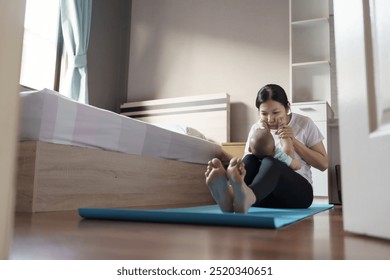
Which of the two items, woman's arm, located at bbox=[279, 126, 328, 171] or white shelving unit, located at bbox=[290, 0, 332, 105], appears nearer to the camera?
woman's arm, located at bbox=[279, 126, 328, 171]

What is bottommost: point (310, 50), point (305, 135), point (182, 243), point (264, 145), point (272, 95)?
point (182, 243)

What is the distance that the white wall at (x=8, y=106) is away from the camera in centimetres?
38

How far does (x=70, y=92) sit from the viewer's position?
312cm

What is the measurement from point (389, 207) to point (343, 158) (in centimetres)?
16

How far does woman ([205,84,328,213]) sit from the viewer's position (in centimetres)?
117

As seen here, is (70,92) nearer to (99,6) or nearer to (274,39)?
(99,6)

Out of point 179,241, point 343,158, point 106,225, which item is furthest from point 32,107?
point 343,158

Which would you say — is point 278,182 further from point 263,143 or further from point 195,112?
point 195,112

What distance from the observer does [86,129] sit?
5.40 feet

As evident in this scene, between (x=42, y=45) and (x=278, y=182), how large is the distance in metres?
2.45

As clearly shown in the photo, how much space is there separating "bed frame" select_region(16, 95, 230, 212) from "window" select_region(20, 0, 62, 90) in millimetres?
1483

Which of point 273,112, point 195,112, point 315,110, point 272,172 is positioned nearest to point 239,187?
point 272,172

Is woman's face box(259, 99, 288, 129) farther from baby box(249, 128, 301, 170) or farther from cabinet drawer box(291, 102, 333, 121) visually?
cabinet drawer box(291, 102, 333, 121)

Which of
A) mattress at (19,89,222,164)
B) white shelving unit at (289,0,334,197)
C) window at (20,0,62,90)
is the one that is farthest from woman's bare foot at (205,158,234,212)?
window at (20,0,62,90)
